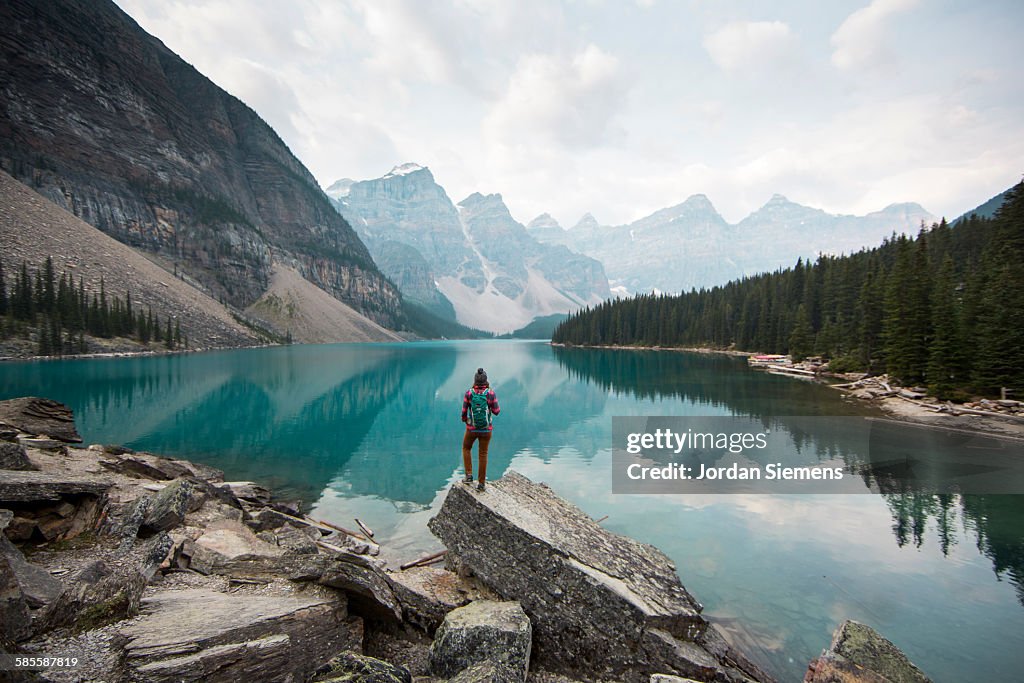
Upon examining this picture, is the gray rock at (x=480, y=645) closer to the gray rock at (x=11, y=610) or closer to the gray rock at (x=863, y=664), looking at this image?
the gray rock at (x=863, y=664)

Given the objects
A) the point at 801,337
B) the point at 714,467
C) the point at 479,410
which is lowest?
the point at 714,467

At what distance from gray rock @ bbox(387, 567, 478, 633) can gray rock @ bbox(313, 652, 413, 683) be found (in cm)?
282

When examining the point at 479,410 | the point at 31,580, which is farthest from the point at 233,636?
the point at 479,410

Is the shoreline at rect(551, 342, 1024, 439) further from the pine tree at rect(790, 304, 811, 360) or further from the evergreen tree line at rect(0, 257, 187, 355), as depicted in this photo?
the evergreen tree line at rect(0, 257, 187, 355)

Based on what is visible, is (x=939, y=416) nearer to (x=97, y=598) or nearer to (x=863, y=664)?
(x=863, y=664)

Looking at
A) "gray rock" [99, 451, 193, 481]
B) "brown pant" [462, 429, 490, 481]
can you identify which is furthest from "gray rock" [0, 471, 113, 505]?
"brown pant" [462, 429, 490, 481]

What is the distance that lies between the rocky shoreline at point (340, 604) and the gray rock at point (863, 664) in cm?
3

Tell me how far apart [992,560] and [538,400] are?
41.2 metres

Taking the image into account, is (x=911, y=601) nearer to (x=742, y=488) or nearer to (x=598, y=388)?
(x=742, y=488)

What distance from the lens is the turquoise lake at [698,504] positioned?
36.4 feet

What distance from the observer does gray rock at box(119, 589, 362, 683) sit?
5.51 metres

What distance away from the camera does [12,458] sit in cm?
1102

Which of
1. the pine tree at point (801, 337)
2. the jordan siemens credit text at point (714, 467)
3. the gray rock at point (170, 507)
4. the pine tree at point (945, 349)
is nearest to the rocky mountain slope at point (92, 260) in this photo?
the gray rock at point (170, 507)

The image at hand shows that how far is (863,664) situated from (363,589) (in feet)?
26.9
